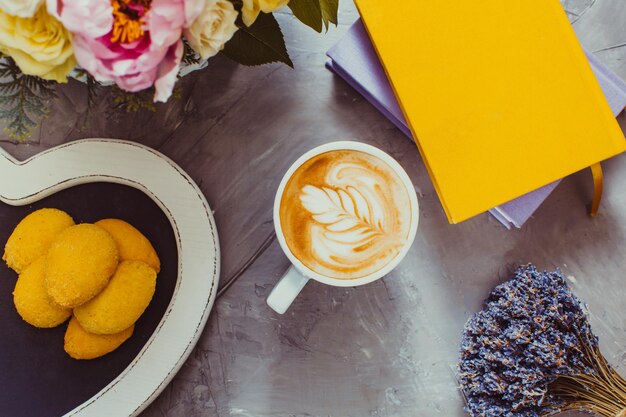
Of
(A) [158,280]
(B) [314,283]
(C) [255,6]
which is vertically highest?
(C) [255,6]

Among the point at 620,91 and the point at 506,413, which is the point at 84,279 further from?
the point at 620,91

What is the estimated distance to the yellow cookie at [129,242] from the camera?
66 cm

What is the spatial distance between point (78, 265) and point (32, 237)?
99 millimetres

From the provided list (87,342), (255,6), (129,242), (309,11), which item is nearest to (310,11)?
(309,11)

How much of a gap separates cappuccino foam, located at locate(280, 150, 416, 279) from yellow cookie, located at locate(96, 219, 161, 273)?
166mm

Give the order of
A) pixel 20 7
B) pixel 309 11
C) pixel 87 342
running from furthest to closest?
pixel 87 342 < pixel 309 11 < pixel 20 7

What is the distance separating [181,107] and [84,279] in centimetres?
24

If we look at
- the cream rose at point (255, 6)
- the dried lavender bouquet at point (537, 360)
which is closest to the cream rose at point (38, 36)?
the cream rose at point (255, 6)

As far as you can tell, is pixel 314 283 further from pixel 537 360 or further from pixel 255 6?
pixel 255 6

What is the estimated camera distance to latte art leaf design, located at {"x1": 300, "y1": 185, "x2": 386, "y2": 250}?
62 centimetres

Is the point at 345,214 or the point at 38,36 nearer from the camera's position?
the point at 38,36

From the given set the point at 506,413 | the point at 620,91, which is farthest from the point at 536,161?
the point at 506,413

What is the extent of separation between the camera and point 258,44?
584 millimetres

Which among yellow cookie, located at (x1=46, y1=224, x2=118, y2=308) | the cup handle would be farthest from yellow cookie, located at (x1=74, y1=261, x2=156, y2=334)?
the cup handle
